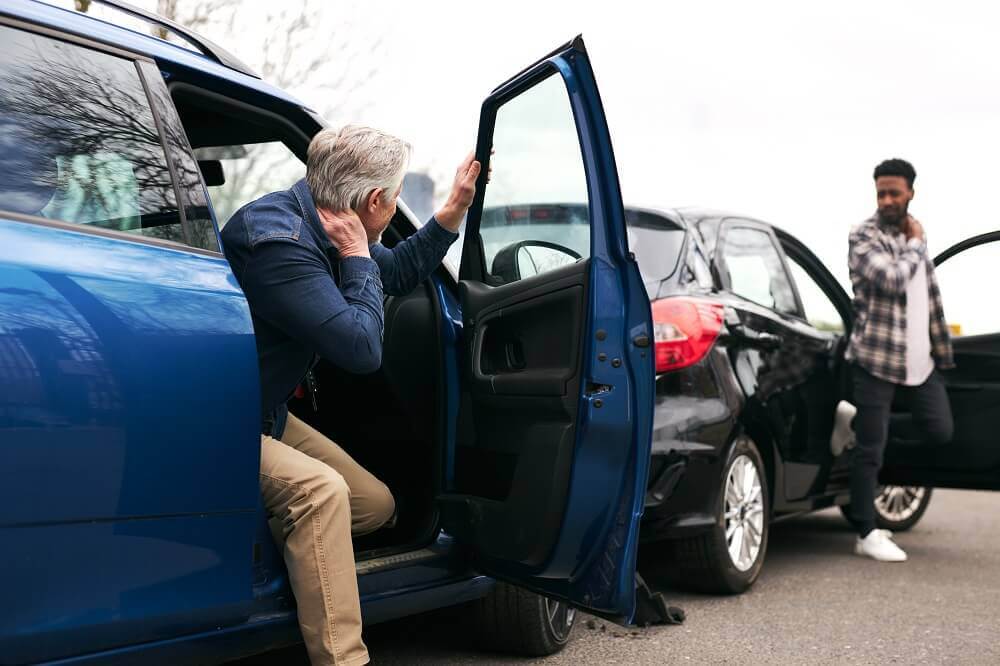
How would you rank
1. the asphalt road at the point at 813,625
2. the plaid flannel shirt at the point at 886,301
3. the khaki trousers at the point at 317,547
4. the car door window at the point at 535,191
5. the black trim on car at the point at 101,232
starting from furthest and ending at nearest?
the plaid flannel shirt at the point at 886,301
the asphalt road at the point at 813,625
the car door window at the point at 535,191
the khaki trousers at the point at 317,547
the black trim on car at the point at 101,232

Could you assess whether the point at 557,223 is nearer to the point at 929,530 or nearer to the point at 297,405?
the point at 297,405

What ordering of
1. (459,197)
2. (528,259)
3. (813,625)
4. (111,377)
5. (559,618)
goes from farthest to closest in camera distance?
(813,625), (559,618), (459,197), (528,259), (111,377)

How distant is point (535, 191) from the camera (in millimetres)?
3229

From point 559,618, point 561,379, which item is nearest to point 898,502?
point 559,618

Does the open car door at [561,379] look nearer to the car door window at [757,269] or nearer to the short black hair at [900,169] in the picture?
the car door window at [757,269]

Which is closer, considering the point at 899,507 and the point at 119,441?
the point at 119,441

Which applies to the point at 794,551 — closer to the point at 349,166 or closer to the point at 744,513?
the point at 744,513

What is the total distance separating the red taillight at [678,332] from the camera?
169 inches

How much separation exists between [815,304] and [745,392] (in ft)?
4.16

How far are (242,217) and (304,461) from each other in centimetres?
63

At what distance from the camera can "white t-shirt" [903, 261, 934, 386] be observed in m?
5.35

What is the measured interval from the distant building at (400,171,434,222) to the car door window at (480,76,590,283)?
24cm

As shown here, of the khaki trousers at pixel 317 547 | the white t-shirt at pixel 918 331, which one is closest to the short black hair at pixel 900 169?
the white t-shirt at pixel 918 331

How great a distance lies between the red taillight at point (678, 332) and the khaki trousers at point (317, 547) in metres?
1.87
